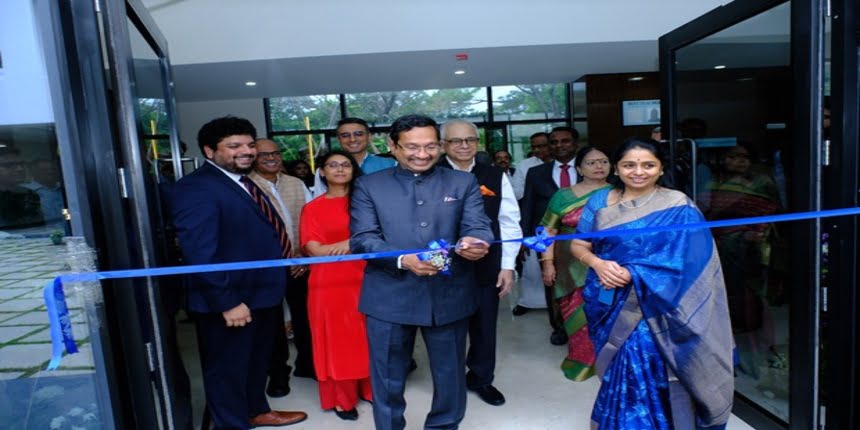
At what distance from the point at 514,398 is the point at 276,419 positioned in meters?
1.21

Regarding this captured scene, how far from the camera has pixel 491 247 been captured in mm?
2428

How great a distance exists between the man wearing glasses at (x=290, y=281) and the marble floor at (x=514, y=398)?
10 centimetres

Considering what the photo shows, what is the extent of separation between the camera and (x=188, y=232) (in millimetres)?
1946

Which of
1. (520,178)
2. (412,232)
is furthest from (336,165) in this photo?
(520,178)

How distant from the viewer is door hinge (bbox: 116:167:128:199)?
5.38ft

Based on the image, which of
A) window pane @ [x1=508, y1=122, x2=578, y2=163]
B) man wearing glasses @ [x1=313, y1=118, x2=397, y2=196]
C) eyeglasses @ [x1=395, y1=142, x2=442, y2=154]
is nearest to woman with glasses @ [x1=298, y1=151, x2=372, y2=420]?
man wearing glasses @ [x1=313, y1=118, x2=397, y2=196]

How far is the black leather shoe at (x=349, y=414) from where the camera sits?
2.50 metres

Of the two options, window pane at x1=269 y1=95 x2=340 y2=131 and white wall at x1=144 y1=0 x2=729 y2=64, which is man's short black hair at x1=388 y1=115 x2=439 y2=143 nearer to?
white wall at x1=144 y1=0 x2=729 y2=64

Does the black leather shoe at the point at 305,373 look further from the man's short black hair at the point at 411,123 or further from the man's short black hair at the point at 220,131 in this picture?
the man's short black hair at the point at 411,123

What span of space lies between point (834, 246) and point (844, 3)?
34.0 inches

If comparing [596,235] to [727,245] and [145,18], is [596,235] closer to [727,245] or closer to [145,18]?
[727,245]

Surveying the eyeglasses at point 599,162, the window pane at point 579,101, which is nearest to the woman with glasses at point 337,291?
the eyeglasses at point 599,162

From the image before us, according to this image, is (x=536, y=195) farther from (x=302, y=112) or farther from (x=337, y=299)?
(x=302, y=112)

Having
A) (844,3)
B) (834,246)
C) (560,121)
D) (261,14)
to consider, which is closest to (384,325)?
(834,246)
